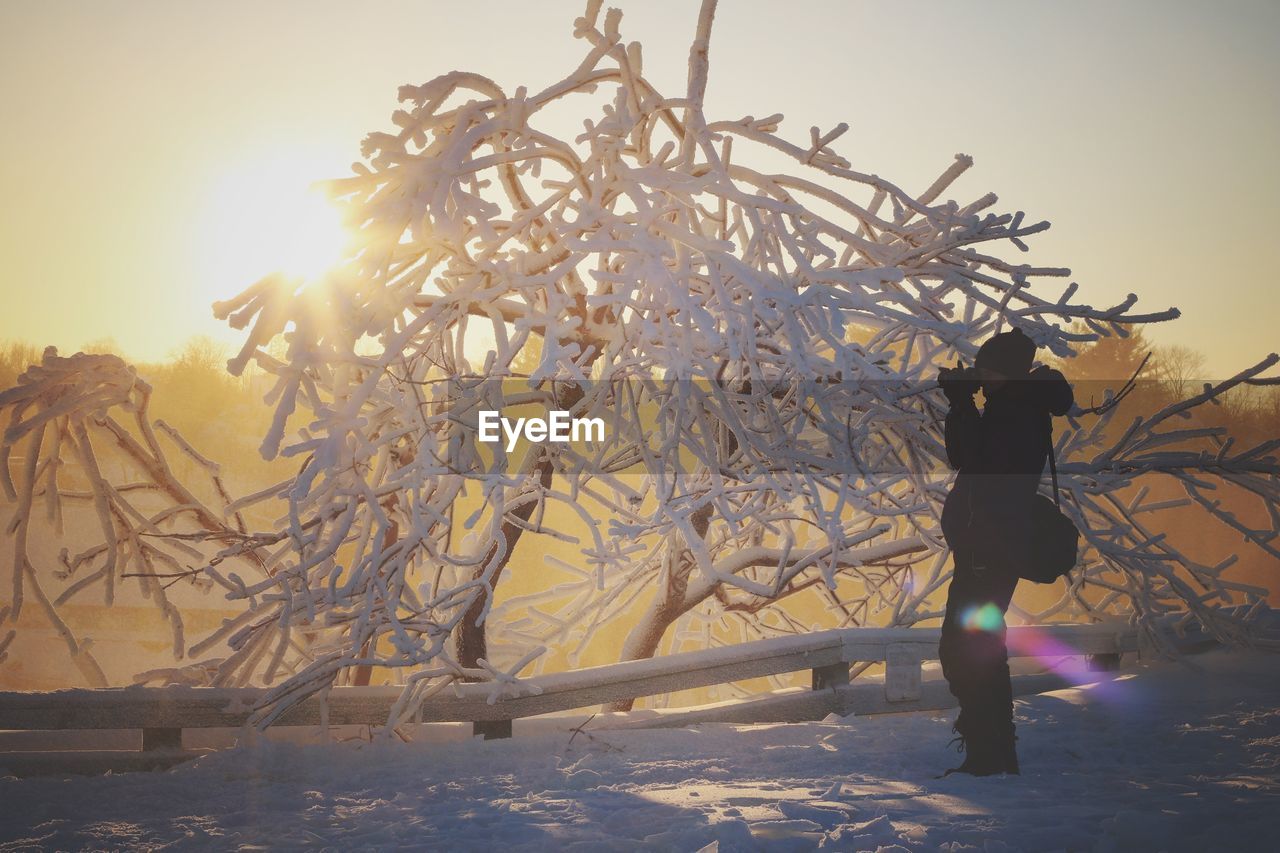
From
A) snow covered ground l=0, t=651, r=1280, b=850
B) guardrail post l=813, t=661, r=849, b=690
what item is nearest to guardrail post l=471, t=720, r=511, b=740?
snow covered ground l=0, t=651, r=1280, b=850

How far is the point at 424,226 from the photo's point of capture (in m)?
4.82

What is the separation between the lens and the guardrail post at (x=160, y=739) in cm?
471

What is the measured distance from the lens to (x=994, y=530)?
377 centimetres

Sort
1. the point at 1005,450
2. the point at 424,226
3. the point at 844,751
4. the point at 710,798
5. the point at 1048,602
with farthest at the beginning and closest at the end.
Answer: the point at 1048,602 → the point at 424,226 → the point at 844,751 → the point at 1005,450 → the point at 710,798

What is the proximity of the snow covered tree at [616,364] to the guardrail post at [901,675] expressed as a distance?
775 millimetres

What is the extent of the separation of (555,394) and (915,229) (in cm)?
252

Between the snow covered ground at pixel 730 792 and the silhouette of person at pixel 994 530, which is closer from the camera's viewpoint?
the snow covered ground at pixel 730 792

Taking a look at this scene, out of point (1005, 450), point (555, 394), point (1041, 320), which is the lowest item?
point (1005, 450)

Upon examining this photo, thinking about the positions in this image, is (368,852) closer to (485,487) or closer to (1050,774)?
(485,487)

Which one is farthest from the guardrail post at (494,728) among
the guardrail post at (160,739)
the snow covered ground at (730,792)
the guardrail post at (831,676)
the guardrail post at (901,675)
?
the guardrail post at (901,675)

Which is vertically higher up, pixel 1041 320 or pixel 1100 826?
pixel 1041 320

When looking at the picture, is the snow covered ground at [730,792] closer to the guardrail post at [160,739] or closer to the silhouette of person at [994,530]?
the silhouette of person at [994,530]

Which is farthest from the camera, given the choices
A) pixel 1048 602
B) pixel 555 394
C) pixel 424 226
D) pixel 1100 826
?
pixel 1048 602

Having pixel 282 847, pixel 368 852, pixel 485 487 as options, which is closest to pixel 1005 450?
pixel 485 487
